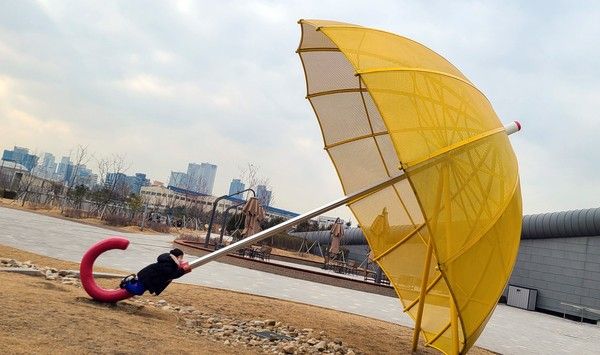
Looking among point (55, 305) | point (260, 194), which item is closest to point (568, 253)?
point (55, 305)

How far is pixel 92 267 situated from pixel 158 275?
0.78 meters

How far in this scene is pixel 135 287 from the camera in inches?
214

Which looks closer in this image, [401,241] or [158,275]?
[158,275]

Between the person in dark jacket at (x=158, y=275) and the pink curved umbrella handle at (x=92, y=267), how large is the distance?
0.16 metres

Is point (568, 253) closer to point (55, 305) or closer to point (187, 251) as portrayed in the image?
point (187, 251)

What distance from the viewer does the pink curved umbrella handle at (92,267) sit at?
5.30m

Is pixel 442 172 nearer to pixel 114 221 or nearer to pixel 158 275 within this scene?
pixel 158 275

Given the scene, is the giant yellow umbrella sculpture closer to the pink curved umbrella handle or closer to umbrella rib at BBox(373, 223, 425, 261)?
the pink curved umbrella handle

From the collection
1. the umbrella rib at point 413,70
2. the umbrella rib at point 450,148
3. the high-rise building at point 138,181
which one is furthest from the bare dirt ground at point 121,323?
the high-rise building at point 138,181

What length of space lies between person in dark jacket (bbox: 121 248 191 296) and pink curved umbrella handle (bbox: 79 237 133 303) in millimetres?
159

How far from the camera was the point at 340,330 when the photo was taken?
25.7 ft

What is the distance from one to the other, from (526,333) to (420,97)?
11496 mm

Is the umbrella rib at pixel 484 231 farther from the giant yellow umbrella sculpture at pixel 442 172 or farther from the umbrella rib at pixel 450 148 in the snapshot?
the umbrella rib at pixel 450 148

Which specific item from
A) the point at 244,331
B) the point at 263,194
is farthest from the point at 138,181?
the point at 244,331
